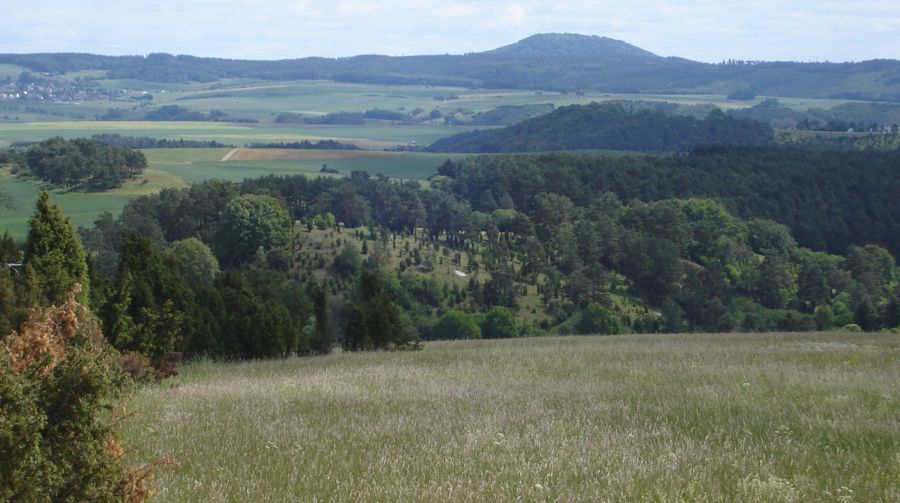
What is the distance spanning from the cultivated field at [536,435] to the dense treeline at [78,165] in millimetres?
115493

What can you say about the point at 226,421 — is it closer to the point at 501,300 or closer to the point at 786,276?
the point at 501,300

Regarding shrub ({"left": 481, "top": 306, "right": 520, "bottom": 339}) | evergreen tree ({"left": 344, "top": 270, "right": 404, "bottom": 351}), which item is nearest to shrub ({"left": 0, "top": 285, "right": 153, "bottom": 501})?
evergreen tree ({"left": 344, "top": 270, "right": 404, "bottom": 351})

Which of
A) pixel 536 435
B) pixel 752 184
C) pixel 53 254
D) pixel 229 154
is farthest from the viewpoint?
pixel 229 154

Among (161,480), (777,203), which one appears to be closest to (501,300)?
(777,203)

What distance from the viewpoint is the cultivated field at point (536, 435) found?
27.0 feet

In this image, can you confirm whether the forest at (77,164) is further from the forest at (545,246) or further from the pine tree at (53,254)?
the pine tree at (53,254)

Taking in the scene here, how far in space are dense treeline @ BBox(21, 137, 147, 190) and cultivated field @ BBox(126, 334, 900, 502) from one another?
11549cm

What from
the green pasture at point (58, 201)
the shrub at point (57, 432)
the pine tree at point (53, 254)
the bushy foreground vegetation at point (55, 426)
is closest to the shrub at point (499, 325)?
the green pasture at point (58, 201)

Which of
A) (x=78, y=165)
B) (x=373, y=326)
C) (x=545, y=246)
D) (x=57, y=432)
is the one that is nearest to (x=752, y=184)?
(x=545, y=246)

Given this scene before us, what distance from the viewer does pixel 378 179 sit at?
485ft

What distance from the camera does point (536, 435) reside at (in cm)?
1043

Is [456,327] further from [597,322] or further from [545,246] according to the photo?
[545,246]

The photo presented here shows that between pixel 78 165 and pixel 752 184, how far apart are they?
108578 mm

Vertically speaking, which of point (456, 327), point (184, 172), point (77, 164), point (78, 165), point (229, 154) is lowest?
point (456, 327)
